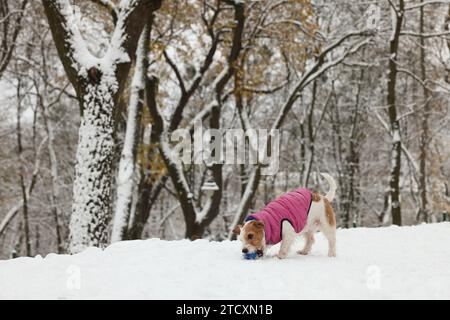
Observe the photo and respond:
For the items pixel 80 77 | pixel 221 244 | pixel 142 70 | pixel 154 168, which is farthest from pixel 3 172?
pixel 221 244

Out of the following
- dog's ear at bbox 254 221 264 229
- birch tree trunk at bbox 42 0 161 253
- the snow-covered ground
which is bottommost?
the snow-covered ground

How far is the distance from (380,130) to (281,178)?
686 cm

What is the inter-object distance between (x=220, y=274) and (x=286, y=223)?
133cm

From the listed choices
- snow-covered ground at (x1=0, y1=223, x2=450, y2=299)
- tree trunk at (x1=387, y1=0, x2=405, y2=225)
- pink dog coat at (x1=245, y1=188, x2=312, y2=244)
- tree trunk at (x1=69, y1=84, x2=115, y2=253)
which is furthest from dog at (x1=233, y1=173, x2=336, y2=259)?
tree trunk at (x1=387, y1=0, x2=405, y2=225)

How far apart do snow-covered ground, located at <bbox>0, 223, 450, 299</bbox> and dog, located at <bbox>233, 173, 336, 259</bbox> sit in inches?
8.1

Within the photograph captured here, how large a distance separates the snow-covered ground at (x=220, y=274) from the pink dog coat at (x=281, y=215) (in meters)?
0.35

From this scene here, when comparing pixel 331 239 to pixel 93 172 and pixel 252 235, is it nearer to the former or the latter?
pixel 252 235

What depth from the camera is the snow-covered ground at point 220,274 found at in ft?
13.5

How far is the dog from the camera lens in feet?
18.4

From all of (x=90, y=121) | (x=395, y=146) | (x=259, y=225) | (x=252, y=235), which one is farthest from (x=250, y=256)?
(x=395, y=146)

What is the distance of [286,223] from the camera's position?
579 cm

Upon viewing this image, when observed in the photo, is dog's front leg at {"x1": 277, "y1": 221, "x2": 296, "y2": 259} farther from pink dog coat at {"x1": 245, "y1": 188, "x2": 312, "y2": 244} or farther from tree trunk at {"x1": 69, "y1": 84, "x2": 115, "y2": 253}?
tree trunk at {"x1": 69, "y1": 84, "x2": 115, "y2": 253}

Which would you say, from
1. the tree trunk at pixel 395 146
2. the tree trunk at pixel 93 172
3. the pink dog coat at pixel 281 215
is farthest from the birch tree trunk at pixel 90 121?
the tree trunk at pixel 395 146

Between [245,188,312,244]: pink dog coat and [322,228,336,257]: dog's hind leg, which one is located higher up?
[245,188,312,244]: pink dog coat
